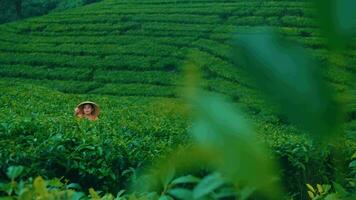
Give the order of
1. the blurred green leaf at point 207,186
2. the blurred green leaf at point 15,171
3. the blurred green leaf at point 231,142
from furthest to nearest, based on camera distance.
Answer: the blurred green leaf at point 15,171, the blurred green leaf at point 207,186, the blurred green leaf at point 231,142

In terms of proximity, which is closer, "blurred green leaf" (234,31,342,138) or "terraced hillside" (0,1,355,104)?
"blurred green leaf" (234,31,342,138)

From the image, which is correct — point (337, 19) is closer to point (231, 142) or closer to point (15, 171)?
point (231, 142)

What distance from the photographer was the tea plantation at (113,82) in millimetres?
3188

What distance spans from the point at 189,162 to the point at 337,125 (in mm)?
101

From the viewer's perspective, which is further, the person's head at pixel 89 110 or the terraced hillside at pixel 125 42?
the terraced hillside at pixel 125 42

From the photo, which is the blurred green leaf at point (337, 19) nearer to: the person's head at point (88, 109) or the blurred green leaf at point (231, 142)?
the blurred green leaf at point (231, 142)

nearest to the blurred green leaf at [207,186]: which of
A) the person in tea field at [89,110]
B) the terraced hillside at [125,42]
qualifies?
the person in tea field at [89,110]

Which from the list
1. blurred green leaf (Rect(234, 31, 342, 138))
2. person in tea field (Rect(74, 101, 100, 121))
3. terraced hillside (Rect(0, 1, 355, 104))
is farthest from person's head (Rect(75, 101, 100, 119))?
blurred green leaf (Rect(234, 31, 342, 138))

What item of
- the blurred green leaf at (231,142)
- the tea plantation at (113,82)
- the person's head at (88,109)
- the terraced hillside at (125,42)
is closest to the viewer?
the blurred green leaf at (231,142)

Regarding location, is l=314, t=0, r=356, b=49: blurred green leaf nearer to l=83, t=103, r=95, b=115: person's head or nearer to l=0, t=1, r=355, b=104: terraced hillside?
l=83, t=103, r=95, b=115: person's head

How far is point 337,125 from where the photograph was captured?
12.0 inches

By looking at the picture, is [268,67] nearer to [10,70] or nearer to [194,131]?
[194,131]

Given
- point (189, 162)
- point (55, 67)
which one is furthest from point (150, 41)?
point (189, 162)

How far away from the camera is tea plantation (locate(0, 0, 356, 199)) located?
10.5 feet
